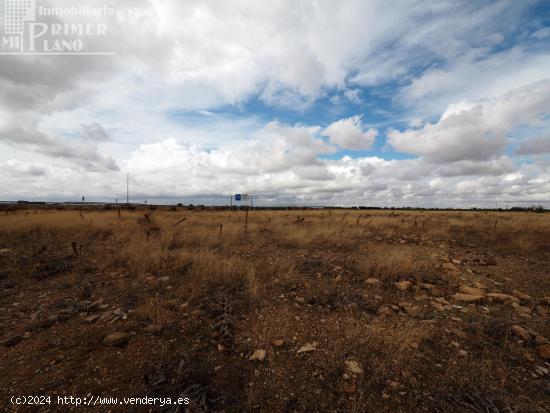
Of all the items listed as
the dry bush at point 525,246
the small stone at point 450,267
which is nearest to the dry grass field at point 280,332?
the small stone at point 450,267

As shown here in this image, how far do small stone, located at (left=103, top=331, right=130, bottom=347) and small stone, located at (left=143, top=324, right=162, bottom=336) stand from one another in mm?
270

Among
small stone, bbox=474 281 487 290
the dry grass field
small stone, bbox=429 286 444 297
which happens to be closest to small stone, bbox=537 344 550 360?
the dry grass field

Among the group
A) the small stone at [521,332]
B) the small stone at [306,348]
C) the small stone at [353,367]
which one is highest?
the small stone at [521,332]

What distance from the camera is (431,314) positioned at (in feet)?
14.6

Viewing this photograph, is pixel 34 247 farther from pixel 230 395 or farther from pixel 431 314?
pixel 431 314

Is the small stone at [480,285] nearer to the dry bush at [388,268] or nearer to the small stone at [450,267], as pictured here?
the small stone at [450,267]

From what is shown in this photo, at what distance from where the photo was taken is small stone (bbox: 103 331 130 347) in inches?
135

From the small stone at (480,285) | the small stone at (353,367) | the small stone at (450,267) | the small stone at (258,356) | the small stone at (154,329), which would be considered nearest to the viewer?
the small stone at (353,367)

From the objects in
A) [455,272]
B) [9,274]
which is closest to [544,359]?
[455,272]

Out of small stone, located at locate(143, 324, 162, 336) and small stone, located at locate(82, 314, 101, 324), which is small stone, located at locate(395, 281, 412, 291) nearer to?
small stone, located at locate(143, 324, 162, 336)

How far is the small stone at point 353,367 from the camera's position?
2949mm

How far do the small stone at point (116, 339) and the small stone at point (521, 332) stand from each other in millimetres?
5737

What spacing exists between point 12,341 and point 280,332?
377 centimetres

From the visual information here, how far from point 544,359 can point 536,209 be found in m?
65.6
